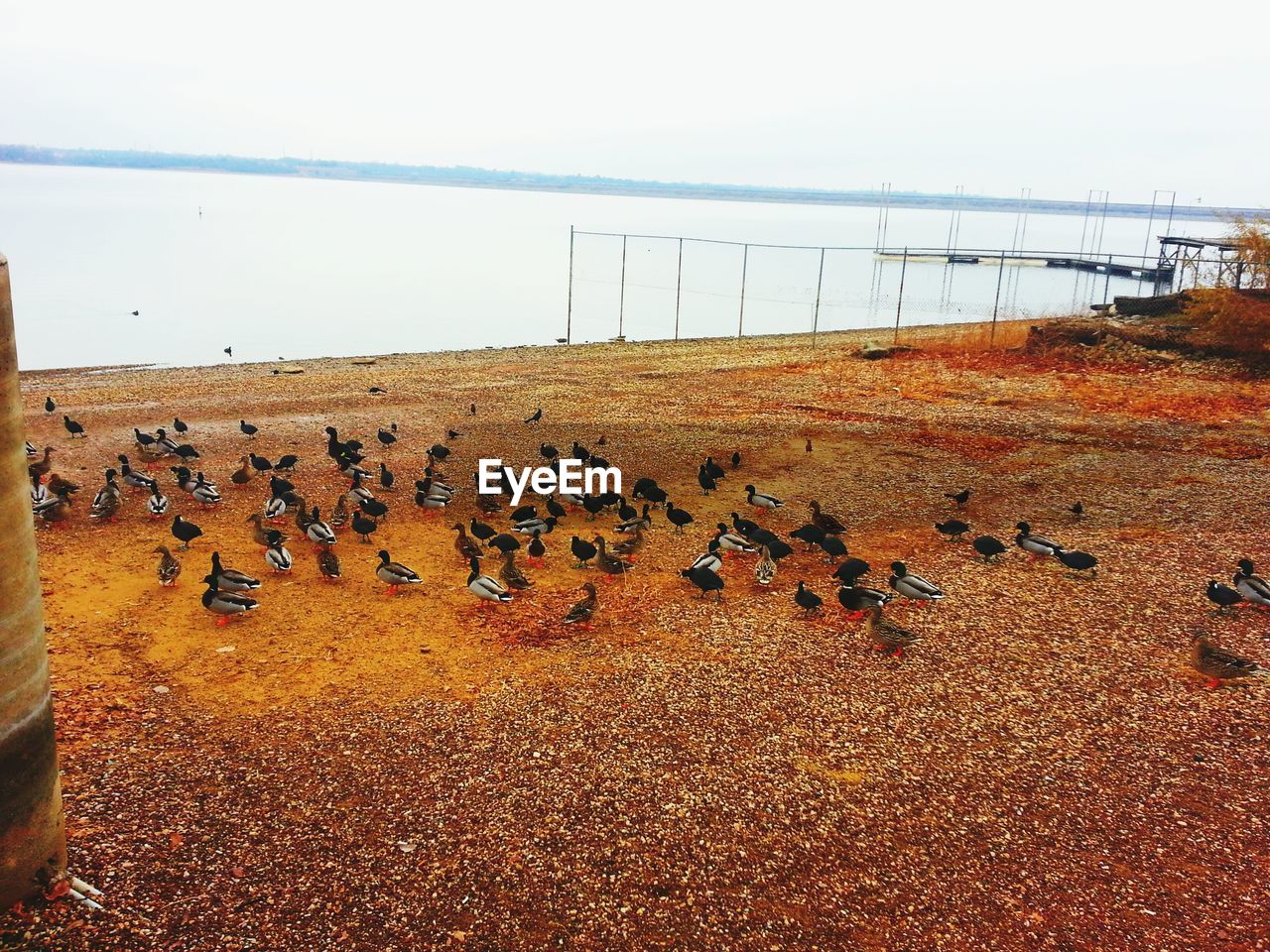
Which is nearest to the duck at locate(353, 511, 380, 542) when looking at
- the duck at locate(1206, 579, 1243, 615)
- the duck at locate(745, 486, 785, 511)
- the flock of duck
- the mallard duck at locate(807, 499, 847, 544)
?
the flock of duck

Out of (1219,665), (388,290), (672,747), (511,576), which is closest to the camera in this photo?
(672,747)

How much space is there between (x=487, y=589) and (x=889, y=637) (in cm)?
502

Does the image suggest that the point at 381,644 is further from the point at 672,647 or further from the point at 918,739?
the point at 918,739

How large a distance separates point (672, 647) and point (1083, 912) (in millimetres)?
5027

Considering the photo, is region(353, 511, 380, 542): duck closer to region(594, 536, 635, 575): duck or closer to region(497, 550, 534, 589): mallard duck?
region(497, 550, 534, 589): mallard duck

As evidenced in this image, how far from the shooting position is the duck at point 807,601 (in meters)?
11.3

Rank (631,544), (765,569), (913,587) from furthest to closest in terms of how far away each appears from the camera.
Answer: (631,544) < (765,569) < (913,587)

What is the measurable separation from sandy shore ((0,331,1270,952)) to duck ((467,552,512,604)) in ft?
0.79

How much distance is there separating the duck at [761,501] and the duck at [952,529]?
8.98 feet

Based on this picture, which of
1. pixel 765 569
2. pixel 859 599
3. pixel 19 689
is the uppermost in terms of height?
pixel 19 689

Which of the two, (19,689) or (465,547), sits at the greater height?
(19,689)

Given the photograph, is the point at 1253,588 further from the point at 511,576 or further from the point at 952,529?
the point at 511,576

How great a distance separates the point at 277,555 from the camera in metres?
12.3

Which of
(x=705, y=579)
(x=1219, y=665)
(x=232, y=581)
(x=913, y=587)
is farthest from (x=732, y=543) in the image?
(x=232, y=581)
